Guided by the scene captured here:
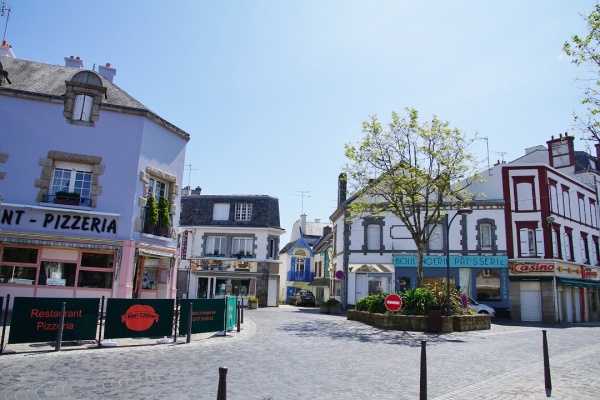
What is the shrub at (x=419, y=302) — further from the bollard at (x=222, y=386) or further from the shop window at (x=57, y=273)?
the bollard at (x=222, y=386)

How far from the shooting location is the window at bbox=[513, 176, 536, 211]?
30875mm

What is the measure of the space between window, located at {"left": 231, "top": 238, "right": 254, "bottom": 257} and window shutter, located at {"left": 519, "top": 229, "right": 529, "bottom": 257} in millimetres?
18957

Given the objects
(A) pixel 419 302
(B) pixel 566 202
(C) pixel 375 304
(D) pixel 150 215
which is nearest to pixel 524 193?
(B) pixel 566 202

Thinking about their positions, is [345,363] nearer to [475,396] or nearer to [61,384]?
[475,396]

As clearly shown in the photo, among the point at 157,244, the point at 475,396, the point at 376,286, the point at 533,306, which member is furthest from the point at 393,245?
the point at 475,396

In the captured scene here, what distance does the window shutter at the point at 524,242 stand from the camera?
3038cm

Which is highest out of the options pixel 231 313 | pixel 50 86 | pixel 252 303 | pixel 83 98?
pixel 50 86

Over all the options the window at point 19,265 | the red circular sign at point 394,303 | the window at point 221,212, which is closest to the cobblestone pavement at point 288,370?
the red circular sign at point 394,303

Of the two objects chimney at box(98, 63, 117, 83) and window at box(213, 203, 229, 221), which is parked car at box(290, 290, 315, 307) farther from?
chimney at box(98, 63, 117, 83)

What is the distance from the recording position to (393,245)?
32.3 metres

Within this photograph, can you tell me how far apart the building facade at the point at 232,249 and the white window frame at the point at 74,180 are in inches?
661

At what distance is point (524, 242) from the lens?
100 ft

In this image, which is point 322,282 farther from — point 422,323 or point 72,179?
point 72,179

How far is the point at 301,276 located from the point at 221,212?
652 inches
